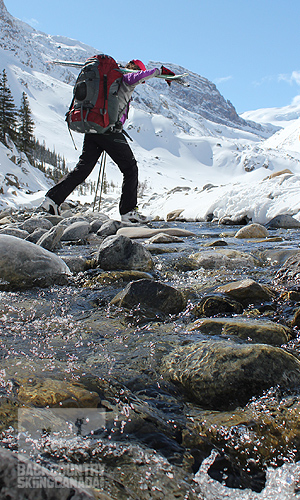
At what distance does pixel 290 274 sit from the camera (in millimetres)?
3182

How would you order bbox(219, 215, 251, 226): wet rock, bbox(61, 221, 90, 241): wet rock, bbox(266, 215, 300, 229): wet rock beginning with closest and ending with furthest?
1. bbox(61, 221, 90, 241): wet rock
2. bbox(266, 215, 300, 229): wet rock
3. bbox(219, 215, 251, 226): wet rock

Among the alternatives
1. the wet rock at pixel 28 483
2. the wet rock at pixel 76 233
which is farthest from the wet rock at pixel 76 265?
the wet rock at pixel 28 483

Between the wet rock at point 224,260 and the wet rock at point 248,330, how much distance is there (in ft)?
5.83

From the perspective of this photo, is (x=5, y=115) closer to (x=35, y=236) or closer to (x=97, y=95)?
(x=35, y=236)

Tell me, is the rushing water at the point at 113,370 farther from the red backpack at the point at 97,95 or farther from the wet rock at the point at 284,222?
the wet rock at the point at 284,222

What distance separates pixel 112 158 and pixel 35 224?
275 cm

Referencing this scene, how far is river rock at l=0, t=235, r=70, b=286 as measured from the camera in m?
2.98

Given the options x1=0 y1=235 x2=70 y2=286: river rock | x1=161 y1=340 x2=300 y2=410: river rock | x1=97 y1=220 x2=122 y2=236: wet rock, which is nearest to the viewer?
x1=161 y1=340 x2=300 y2=410: river rock

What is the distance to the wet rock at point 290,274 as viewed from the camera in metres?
3.03

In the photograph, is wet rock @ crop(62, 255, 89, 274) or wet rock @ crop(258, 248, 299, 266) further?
wet rock @ crop(258, 248, 299, 266)

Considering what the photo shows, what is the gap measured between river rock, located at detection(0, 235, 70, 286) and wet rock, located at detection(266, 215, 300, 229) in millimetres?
6462

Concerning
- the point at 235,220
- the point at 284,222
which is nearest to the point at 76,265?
the point at 284,222

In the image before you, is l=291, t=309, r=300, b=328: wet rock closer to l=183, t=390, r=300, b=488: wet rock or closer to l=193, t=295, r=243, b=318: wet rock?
l=193, t=295, r=243, b=318: wet rock

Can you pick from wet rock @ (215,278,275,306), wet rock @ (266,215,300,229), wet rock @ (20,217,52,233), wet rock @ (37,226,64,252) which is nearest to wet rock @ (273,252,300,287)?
wet rock @ (215,278,275,306)
